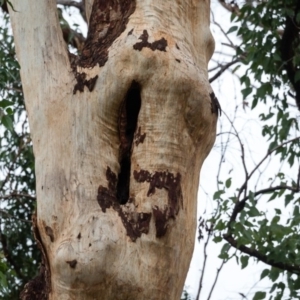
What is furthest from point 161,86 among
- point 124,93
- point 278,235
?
point 278,235

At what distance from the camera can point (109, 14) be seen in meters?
2.79

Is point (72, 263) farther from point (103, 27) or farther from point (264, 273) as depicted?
point (264, 273)

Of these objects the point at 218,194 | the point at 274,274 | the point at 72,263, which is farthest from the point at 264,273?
the point at 72,263

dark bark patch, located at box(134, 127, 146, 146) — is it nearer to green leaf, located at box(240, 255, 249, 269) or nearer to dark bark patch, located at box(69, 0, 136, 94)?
dark bark patch, located at box(69, 0, 136, 94)

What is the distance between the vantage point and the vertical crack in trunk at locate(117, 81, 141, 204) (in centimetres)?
258

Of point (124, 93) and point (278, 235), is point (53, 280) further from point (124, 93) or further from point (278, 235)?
point (278, 235)

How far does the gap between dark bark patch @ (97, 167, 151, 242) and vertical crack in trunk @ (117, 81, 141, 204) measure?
91 millimetres

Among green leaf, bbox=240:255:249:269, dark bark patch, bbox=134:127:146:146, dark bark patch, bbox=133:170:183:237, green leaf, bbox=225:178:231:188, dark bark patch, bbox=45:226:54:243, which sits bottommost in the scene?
dark bark patch, bbox=45:226:54:243

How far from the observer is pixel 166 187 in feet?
8.22

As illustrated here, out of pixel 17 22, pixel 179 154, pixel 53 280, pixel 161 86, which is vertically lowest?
pixel 53 280

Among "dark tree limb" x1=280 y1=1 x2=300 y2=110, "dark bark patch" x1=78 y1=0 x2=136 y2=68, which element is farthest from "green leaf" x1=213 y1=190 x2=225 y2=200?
"dark bark patch" x1=78 y1=0 x2=136 y2=68

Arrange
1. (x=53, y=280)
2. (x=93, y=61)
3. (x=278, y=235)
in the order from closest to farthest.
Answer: (x=53, y=280) → (x=93, y=61) → (x=278, y=235)

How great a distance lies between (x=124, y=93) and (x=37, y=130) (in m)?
0.27

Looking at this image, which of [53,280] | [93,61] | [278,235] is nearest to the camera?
[53,280]
